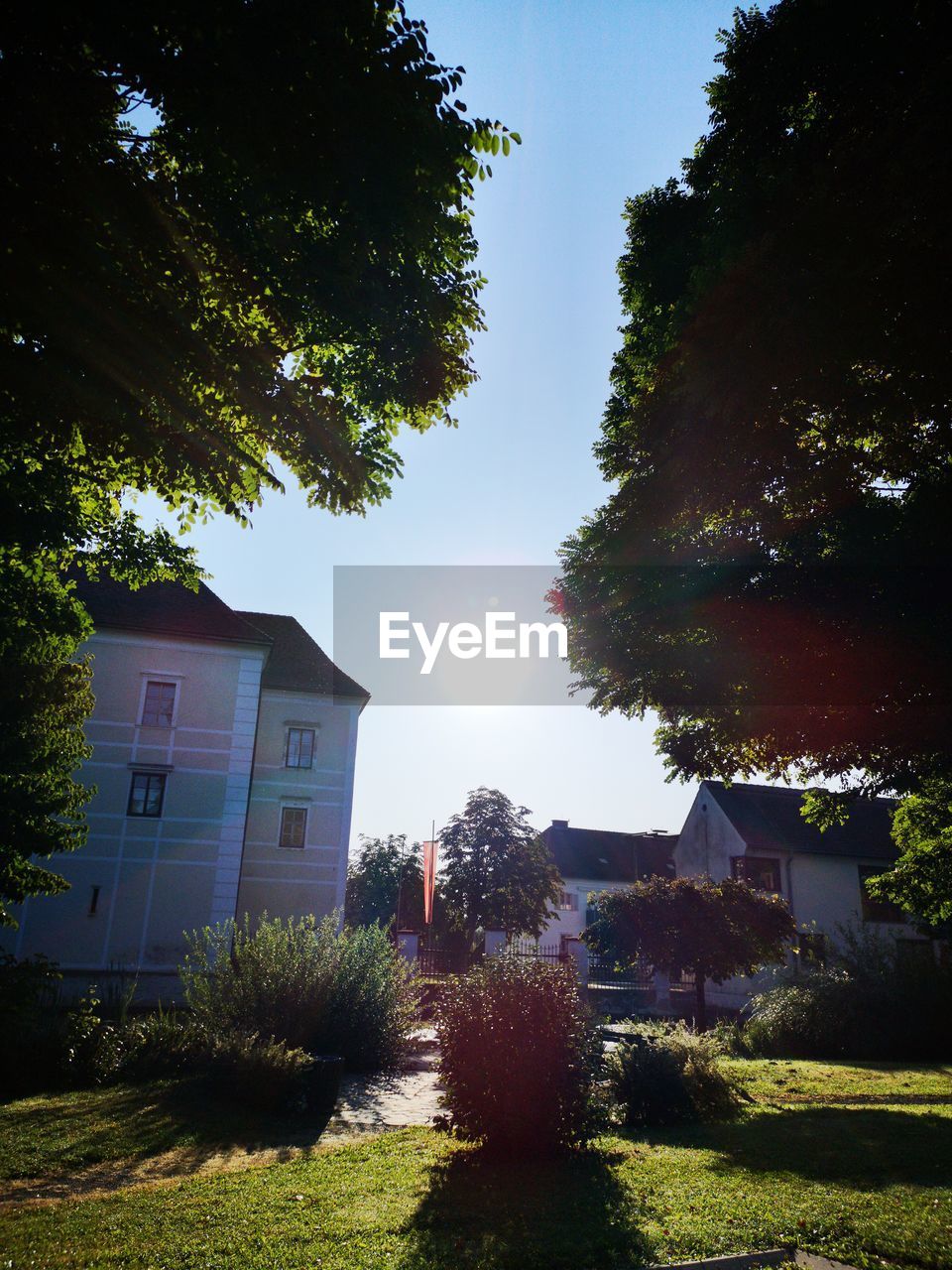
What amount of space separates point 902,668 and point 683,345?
17.9 feet

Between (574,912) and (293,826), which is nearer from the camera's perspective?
(293,826)

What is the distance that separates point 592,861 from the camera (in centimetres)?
5500

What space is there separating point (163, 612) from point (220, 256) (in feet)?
74.3

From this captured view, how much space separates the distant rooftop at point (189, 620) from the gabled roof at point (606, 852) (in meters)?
27.9

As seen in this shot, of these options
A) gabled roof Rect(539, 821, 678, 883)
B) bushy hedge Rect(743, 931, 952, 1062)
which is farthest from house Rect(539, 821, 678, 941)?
bushy hedge Rect(743, 931, 952, 1062)

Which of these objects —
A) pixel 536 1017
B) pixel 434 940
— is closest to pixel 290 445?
pixel 536 1017

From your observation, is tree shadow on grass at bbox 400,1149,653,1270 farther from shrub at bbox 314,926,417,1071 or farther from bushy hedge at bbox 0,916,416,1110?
shrub at bbox 314,926,417,1071

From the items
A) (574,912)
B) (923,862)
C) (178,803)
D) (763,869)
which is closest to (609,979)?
(574,912)

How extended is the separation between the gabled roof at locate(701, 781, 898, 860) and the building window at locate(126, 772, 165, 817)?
22.9 meters

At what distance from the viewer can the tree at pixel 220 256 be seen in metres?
5.51

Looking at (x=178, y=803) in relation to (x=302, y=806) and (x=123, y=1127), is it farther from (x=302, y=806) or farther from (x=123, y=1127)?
(x=123, y=1127)

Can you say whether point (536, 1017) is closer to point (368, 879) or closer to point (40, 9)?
point (40, 9)

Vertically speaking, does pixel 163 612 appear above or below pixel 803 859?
above

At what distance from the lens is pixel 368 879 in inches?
3078
